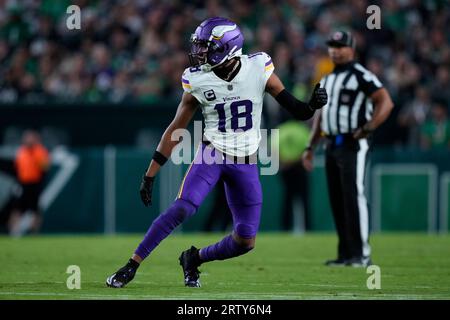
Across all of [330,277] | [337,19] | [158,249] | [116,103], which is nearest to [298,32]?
[337,19]

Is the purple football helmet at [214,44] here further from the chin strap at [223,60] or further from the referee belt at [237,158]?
the referee belt at [237,158]

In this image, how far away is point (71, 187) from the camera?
14.4 meters

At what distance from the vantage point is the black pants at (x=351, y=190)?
9078 millimetres

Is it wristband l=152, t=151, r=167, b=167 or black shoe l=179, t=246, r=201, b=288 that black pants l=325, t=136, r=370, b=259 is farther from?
wristband l=152, t=151, r=167, b=167

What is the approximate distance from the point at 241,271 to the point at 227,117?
76.8 inches

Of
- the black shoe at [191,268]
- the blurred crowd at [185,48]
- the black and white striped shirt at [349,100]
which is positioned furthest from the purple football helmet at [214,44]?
the blurred crowd at [185,48]

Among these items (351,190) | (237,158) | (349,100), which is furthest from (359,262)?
(237,158)

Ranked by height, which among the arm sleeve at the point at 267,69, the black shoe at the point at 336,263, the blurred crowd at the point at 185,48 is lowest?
the black shoe at the point at 336,263

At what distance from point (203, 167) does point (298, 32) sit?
30.0 feet

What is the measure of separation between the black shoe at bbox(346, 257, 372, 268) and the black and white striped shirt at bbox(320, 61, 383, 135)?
1111 mm

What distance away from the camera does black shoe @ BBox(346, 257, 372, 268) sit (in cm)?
897

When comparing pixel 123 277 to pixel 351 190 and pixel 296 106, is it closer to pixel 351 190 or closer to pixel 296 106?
pixel 296 106

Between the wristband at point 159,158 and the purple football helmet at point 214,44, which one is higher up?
the purple football helmet at point 214,44

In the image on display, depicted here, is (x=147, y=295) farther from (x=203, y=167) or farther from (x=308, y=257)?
(x=308, y=257)
